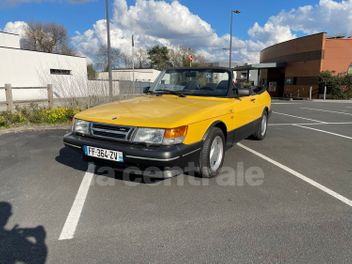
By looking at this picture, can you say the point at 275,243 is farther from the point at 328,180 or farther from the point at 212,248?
the point at 328,180

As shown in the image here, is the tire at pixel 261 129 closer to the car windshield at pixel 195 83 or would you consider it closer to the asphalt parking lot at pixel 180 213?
the asphalt parking lot at pixel 180 213

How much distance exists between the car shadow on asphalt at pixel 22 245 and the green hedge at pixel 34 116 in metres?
6.22

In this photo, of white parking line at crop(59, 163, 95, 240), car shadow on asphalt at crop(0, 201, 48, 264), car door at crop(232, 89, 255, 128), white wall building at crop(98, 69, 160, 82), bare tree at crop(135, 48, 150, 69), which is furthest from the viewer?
bare tree at crop(135, 48, 150, 69)

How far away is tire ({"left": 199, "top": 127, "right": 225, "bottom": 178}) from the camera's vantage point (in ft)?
12.3

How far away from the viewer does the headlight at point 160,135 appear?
3.20 metres

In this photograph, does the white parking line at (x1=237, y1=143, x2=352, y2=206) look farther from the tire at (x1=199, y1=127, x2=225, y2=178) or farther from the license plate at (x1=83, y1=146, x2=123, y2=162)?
the license plate at (x1=83, y1=146, x2=123, y2=162)

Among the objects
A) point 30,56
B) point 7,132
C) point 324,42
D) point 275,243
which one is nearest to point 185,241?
point 275,243

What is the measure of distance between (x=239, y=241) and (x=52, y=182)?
288 cm

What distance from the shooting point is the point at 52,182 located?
4000mm

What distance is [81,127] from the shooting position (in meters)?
3.81

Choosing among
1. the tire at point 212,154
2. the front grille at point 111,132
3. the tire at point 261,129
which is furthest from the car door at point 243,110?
the front grille at point 111,132

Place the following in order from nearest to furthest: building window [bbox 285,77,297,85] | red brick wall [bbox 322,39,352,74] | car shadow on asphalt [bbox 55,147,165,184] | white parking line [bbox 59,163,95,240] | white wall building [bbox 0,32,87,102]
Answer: white parking line [bbox 59,163,95,240], car shadow on asphalt [bbox 55,147,165,184], white wall building [bbox 0,32,87,102], red brick wall [bbox 322,39,352,74], building window [bbox 285,77,297,85]

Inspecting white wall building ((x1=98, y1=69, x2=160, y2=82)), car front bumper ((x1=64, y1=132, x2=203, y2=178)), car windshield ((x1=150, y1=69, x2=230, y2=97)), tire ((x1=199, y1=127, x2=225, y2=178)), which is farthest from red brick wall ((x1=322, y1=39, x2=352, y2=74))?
car front bumper ((x1=64, y1=132, x2=203, y2=178))

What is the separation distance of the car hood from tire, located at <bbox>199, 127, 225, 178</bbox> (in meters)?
0.31
